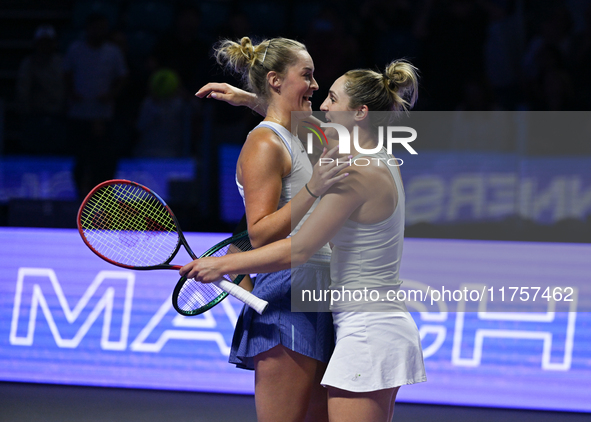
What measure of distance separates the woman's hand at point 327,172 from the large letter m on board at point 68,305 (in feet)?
6.63

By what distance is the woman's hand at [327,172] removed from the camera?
1437 mm

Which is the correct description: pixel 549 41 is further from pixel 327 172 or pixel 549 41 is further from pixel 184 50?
pixel 327 172

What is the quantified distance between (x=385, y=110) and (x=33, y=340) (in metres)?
2.43

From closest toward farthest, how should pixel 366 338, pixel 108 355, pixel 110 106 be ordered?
pixel 366 338 → pixel 108 355 → pixel 110 106

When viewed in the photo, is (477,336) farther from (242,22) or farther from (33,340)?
(242,22)

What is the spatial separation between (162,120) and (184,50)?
101 centimetres

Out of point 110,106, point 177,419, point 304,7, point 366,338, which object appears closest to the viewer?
point 366,338

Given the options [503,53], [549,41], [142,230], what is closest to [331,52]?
[503,53]

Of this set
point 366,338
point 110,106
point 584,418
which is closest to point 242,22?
point 110,106

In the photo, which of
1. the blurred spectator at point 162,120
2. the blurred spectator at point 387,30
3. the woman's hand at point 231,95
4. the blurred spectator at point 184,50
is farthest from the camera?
the blurred spectator at point 184,50

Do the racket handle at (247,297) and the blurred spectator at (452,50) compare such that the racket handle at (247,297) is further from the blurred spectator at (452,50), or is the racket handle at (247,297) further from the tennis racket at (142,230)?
the blurred spectator at (452,50)

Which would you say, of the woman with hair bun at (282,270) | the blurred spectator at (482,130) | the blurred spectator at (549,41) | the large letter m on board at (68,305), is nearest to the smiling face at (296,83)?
the woman with hair bun at (282,270)

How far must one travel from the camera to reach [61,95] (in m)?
5.59

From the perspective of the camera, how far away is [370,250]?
155 cm
